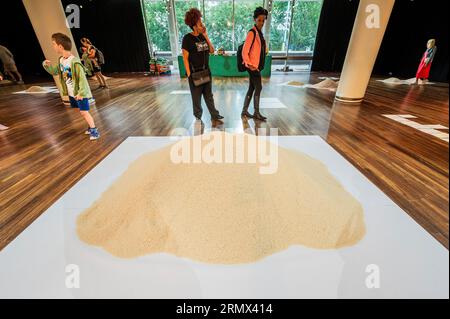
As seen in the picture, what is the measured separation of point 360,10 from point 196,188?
438 centimetres

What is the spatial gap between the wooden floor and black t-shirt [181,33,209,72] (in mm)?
873

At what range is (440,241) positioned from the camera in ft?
4.27

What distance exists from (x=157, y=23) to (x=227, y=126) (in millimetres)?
8992

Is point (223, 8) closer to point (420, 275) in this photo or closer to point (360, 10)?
point (360, 10)

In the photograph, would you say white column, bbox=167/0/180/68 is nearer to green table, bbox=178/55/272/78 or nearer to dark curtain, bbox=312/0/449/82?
green table, bbox=178/55/272/78

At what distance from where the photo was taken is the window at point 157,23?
9.55 m

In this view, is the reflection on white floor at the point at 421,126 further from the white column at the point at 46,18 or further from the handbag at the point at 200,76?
the white column at the point at 46,18

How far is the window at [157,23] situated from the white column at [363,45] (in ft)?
27.2

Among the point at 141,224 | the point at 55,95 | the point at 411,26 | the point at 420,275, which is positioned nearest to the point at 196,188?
the point at 141,224

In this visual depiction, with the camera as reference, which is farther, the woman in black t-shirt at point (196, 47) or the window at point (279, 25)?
the window at point (279, 25)

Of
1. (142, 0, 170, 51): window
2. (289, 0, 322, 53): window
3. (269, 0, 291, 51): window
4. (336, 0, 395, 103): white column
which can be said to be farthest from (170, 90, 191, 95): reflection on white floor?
(289, 0, 322, 53): window

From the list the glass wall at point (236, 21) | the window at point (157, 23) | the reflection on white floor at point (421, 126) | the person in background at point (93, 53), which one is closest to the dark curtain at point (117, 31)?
the window at point (157, 23)

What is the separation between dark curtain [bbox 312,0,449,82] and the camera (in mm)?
7699

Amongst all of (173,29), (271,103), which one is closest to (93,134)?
(271,103)
